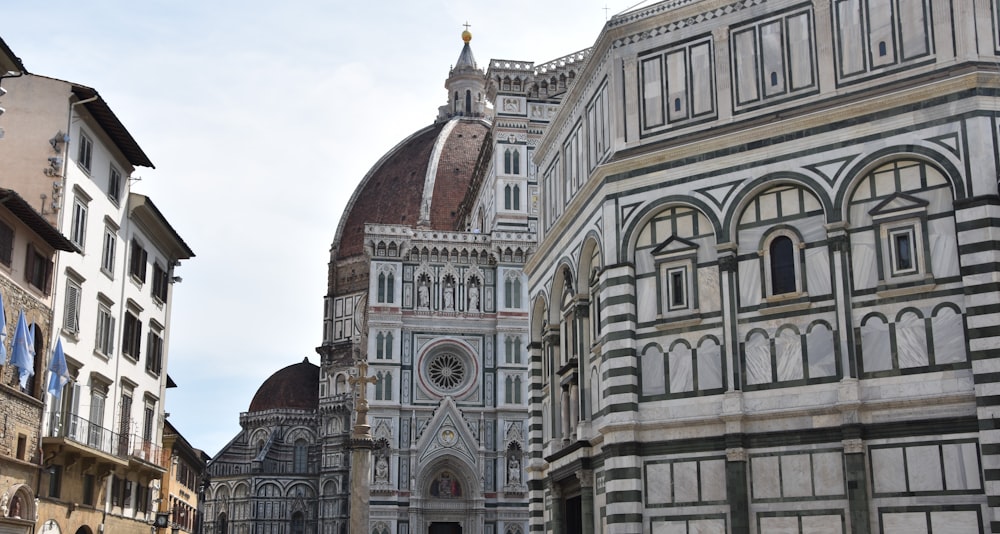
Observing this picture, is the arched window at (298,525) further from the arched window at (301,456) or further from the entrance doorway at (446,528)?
the entrance doorway at (446,528)

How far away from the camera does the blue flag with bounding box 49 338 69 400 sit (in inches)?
1159

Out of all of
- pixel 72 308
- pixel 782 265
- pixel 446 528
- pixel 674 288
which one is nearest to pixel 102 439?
pixel 72 308

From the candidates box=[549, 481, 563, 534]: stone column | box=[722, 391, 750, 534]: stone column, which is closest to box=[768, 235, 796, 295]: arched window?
box=[722, 391, 750, 534]: stone column

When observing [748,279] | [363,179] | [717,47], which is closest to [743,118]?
[717,47]

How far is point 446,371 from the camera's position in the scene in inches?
2616

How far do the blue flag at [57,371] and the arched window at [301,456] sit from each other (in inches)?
2961

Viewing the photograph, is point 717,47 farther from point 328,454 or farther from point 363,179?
point 363,179

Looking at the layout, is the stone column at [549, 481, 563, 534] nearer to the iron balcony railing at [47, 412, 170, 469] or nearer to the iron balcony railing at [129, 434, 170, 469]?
the iron balcony railing at [47, 412, 170, 469]

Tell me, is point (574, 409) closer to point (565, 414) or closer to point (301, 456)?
point (565, 414)

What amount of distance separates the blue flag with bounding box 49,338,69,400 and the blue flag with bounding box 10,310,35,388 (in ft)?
4.90

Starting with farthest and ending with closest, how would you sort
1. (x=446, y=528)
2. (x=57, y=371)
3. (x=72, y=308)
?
(x=446, y=528), (x=72, y=308), (x=57, y=371)

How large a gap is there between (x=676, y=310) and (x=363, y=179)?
104m

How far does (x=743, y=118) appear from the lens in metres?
25.6

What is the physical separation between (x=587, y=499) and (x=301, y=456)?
263 feet
